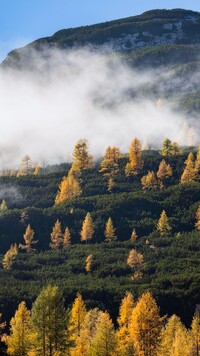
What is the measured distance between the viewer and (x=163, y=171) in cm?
17588

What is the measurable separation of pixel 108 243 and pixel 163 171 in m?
40.0

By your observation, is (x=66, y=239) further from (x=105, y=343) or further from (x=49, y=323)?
(x=49, y=323)

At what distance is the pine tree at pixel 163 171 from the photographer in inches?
6900

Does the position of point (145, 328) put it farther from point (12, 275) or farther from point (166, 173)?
point (166, 173)

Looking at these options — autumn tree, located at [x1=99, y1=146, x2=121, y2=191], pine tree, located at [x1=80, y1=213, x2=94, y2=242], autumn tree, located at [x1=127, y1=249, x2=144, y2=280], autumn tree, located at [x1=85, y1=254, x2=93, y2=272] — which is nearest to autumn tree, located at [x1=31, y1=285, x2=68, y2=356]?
autumn tree, located at [x1=127, y1=249, x2=144, y2=280]

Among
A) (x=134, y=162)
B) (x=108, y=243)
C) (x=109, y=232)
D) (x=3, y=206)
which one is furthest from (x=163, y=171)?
(x=3, y=206)

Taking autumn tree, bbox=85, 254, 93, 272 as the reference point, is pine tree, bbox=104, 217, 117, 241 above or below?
above

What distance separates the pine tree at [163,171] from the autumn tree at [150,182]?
281 centimetres

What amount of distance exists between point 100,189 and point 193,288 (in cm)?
6934

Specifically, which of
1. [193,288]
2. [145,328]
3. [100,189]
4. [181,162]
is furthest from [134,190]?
[145,328]

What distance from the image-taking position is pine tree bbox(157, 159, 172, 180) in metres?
175

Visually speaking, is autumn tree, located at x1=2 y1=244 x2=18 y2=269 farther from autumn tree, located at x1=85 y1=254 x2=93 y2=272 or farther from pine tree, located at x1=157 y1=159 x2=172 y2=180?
pine tree, located at x1=157 y1=159 x2=172 y2=180

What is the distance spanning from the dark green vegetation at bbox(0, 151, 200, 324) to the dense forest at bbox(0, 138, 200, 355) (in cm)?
23

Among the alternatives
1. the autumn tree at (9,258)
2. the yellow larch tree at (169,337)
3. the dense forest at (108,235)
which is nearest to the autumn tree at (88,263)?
the dense forest at (108,235)
